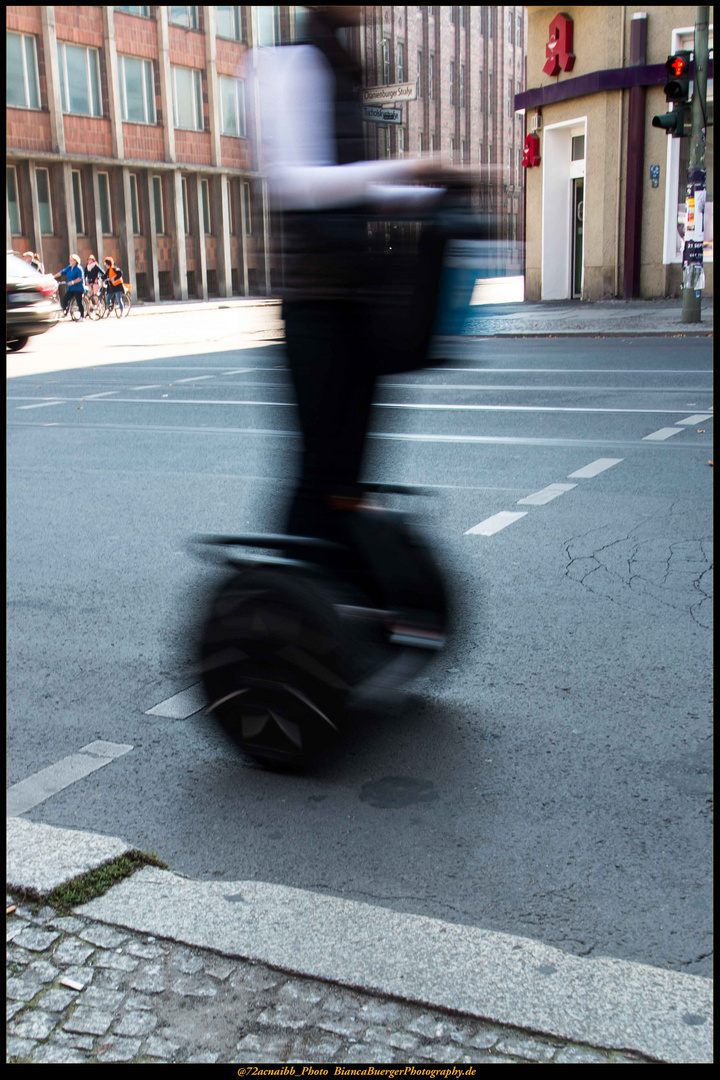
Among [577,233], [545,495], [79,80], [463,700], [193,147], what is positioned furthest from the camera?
[193,147]

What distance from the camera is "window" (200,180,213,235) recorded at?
4534 cm

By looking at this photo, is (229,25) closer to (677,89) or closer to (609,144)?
(609,144)

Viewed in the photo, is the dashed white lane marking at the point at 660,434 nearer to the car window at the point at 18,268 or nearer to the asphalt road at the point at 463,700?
the asphalt road at the point at 463,700

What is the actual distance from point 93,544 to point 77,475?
2.06m

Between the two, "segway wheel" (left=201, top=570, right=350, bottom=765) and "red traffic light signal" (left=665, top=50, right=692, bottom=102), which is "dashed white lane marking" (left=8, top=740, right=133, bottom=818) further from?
"red traffic light signal" (left=665, top=50, right=692, bottom=102)

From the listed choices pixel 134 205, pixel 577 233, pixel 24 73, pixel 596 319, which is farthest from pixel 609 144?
pixel 134 205

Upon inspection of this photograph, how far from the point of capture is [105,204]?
41219 mm

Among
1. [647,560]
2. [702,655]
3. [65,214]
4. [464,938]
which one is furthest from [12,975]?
[65,214]

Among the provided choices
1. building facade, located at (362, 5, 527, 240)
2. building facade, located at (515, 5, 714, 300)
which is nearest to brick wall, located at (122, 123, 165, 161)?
building facade, located at (362, 5, 527, 240)

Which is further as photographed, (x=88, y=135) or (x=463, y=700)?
(x=88, y=135)

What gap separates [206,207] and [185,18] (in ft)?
23.5

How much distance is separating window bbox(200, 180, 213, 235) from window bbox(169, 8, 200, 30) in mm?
5839

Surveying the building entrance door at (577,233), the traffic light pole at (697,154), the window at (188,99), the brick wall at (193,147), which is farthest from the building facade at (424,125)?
the brick wall at (193,147)

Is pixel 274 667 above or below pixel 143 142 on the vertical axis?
below
